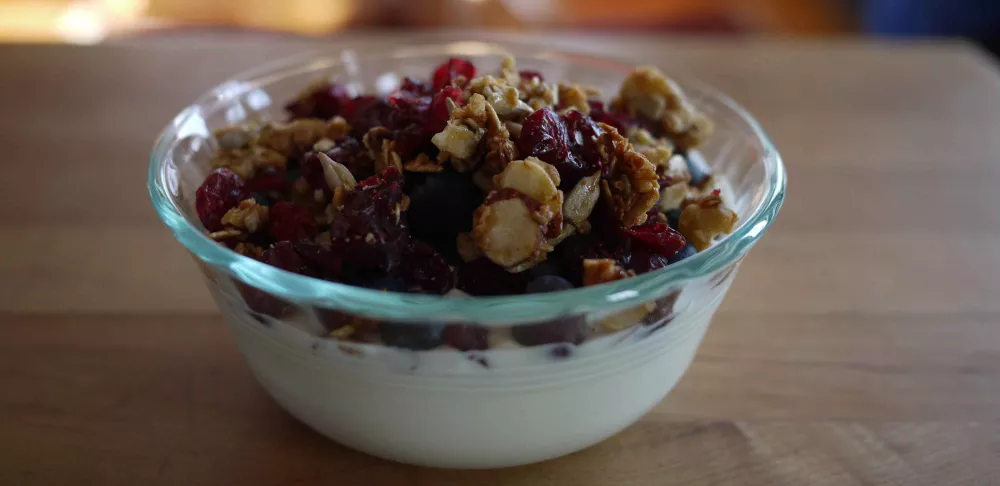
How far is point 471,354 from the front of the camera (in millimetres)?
558

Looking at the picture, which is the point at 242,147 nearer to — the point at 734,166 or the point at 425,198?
the point at 425,198

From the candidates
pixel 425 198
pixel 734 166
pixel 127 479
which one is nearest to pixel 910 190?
pixel 734 166

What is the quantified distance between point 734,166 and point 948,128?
711 mm

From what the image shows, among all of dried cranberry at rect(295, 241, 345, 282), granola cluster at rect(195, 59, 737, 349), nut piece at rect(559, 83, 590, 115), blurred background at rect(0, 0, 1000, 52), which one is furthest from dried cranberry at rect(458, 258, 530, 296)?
blurred background at rect(0, 0, 1000, 52)

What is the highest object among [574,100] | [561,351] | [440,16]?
[574,100]

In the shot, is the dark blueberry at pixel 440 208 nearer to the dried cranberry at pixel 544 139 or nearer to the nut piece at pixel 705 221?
the dried cranberry at pixel 544 139

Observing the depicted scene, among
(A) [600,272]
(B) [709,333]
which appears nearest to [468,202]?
(A) [600,272]

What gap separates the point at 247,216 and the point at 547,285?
270mm

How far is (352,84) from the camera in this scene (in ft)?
3.44

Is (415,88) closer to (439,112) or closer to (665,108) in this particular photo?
(439,112)

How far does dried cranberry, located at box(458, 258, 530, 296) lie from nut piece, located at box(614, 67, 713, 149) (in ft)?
0.93

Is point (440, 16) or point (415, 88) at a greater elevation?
point (415, 88)

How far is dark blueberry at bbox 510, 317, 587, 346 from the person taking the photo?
54 centimetres

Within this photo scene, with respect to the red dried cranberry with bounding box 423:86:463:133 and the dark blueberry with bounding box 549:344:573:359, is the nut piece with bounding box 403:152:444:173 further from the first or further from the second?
the dark blueberry with bounding box 549:344:573:359
